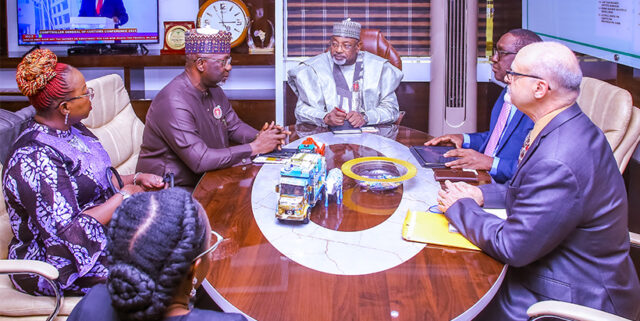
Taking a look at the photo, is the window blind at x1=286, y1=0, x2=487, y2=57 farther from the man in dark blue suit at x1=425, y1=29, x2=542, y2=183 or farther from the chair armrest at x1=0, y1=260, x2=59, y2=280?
the chair armrest at x1=0, y1=260, x2=59, y2=280

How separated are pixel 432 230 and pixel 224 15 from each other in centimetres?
368

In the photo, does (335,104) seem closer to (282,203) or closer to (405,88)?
(405,88)

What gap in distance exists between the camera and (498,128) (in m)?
2.86

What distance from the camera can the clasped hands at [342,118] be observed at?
3.30 metres

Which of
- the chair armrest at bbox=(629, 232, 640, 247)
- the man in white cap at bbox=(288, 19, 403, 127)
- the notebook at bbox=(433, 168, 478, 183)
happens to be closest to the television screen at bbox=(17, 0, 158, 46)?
the man in white cap at bbox=(288, 19, 403, 127)

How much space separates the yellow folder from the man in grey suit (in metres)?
0.03

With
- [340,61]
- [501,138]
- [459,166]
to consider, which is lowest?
[459,166]

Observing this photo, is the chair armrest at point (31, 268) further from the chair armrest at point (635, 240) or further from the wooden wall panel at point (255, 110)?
the wooden wall panel at point (255, 110)

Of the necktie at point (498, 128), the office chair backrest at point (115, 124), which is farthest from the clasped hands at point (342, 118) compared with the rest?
the office chair backrest at point (115, 124)

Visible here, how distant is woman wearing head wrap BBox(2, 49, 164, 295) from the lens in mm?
1870

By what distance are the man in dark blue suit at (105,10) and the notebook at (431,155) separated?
340cm

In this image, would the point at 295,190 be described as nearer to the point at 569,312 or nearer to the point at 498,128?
the point at 569,312

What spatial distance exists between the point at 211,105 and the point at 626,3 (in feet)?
6.74

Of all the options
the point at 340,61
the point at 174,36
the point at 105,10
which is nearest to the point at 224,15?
the point at 174,36
